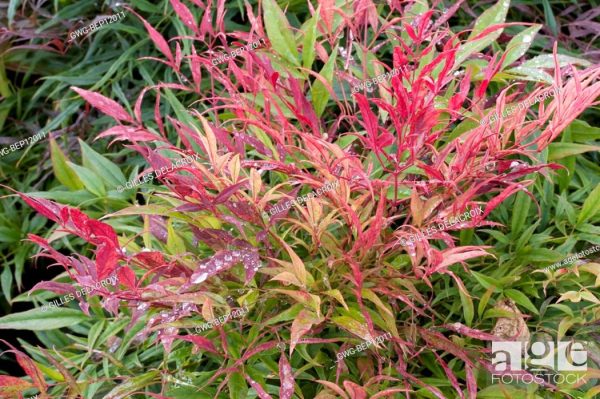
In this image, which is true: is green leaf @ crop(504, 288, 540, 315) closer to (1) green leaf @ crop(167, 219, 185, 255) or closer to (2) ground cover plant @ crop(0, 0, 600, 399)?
(2) ground cover plant @ crop(0, 0, 600, 399)

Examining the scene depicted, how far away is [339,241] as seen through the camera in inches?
38.9

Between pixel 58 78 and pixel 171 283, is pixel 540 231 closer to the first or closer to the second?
pixel 171 283

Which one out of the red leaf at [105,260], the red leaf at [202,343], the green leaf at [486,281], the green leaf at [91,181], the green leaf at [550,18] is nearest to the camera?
the red leaf at [105,260]

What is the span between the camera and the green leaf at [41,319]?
1.14m

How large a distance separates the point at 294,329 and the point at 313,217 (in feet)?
0.46

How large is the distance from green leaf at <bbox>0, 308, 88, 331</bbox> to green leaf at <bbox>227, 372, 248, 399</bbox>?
35 cm

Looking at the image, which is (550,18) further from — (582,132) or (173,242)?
(173,242)

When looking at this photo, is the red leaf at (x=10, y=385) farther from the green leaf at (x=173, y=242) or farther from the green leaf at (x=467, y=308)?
the green leaf at (x=467, y=308)

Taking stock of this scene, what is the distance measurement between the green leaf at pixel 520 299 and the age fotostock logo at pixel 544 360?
0.05m

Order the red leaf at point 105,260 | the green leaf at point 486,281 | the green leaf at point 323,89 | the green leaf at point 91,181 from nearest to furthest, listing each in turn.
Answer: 1. the red leaf at point 105,260
2. the green leaf at point 486,281
3. the green leaf at point 323,89
4. the green leaf at point 91,181

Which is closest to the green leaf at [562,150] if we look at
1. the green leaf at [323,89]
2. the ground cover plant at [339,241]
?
the ground cover plant at [339,241]

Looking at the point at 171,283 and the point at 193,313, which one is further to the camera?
the point at 193,313

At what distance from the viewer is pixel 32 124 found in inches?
64.4

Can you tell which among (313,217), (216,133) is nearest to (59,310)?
(216,133)
